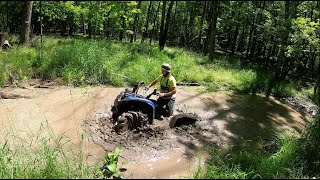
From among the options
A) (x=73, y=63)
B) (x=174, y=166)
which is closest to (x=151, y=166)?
(x=174, y=166)

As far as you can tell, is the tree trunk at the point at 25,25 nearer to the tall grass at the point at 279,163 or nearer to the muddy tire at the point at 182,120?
the muddy tire at the point at 182,120

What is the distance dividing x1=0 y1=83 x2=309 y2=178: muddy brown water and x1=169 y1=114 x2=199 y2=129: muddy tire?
0.14 metres

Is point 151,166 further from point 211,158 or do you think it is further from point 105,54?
point 105,54

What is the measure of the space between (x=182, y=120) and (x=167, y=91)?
84 centimetres

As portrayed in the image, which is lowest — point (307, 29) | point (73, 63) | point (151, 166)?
point (151, 166)

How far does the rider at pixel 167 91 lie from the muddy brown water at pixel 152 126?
31 centimetres

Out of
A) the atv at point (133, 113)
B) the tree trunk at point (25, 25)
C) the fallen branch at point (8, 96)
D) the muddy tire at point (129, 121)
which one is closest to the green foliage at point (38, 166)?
the muddy tire at point (129, 121)

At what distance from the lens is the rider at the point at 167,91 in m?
8.74

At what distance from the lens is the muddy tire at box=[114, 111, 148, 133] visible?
7891mm

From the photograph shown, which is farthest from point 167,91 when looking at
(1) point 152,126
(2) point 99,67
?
(2) point 99,67

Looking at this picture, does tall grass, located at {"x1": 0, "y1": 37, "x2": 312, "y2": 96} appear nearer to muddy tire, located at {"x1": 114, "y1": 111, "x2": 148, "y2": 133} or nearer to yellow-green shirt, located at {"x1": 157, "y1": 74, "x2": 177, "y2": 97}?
yellow-green shirt, located at {"x1": 157, "y1": 74, "x2": 177, "y2": 97}

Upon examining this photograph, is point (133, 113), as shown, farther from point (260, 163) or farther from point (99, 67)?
point (99, 67)

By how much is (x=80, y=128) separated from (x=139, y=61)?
247 inches

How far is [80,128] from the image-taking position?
801cm
